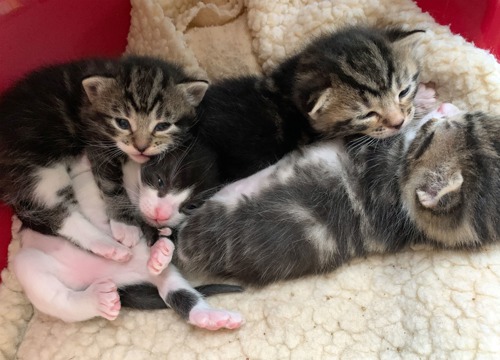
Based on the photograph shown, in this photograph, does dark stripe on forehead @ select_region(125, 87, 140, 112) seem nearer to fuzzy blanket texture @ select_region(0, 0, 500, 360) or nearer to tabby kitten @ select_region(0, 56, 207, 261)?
tabby kitten @ select_region(0, 56, 207, 261)

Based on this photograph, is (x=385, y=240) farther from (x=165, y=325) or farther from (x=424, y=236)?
(x=165, y=325)

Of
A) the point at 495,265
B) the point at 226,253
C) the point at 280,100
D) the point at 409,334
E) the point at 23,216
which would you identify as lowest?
the point at 409,334

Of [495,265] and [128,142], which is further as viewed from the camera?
[128,142]

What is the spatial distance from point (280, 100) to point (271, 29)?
1.81ft

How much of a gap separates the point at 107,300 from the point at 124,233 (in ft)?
0.89

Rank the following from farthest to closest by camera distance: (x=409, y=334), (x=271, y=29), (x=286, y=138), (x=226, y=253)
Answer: (x=271, y=29), (x=286, y=138), (x=226, y=253), (x=409, y=334)

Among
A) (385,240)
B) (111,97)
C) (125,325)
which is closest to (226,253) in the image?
(125,325)

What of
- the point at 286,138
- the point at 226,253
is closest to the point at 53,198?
the point at 226,253

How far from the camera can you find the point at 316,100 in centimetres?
176

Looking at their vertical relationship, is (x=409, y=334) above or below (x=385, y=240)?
below

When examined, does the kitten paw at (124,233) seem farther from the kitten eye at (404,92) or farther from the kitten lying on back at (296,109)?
the kitten eye at (404,92)

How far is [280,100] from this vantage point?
195 cm

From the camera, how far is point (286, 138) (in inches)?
76.6

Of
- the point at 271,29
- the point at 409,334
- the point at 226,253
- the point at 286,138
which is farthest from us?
the point at 271,29
